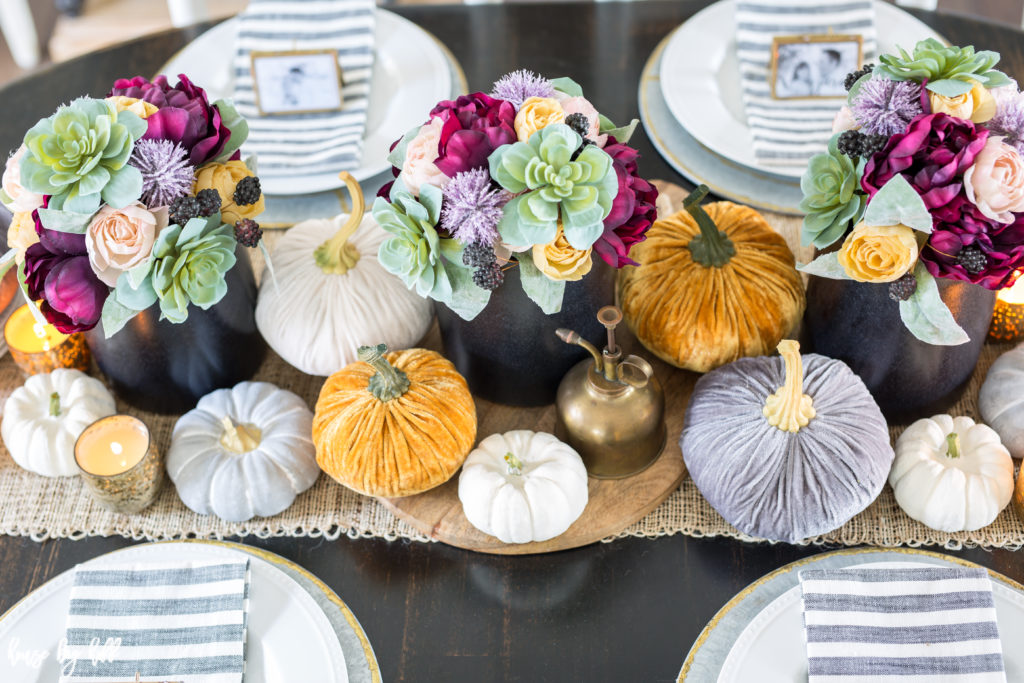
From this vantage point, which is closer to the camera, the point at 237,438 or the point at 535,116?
the point at 535,116

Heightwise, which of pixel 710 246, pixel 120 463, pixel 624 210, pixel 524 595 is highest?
pixel 624 210

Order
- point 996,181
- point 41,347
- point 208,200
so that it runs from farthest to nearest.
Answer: point 41,347, point 208,200, point 996,181

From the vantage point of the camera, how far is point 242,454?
3.09 ft

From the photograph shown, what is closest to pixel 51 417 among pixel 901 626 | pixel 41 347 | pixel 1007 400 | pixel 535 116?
pixel 41 347

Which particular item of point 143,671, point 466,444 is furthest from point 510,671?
point 143,671

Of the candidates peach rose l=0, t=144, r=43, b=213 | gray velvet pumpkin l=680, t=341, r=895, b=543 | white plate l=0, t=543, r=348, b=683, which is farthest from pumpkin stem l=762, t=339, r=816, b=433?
peach rose l=0, t=144, r=43, b=213

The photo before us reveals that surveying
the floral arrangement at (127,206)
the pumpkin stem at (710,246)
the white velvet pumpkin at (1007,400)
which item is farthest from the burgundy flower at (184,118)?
the white velvet pumpkin at (1007,400)

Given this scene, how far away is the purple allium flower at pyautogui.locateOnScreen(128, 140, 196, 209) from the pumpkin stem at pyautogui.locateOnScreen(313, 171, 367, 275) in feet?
0.51

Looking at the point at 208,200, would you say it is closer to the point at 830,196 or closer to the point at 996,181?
the point at 830,196

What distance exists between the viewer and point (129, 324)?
93cm

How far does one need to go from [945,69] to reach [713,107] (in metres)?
0.46

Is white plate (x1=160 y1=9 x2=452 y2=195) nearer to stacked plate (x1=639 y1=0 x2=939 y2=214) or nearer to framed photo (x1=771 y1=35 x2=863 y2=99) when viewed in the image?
stacked plate (x1=639 y1=0 x2=939 y2=214)

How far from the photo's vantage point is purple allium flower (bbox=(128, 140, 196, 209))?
818 millimetres

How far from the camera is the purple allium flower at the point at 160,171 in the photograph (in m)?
0.82
